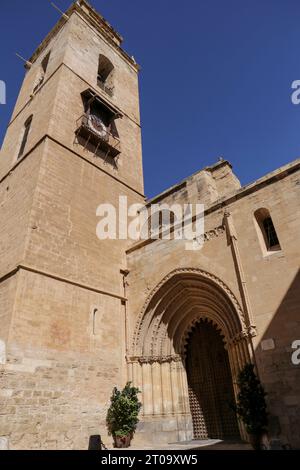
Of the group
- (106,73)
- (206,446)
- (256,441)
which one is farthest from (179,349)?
(106,73)

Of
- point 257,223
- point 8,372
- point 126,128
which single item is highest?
point 126,128

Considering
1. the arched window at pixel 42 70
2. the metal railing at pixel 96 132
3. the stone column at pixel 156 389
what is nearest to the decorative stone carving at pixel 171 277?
the stone column at pixel 156 389

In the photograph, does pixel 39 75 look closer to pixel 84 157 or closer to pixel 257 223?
pixel 84 157

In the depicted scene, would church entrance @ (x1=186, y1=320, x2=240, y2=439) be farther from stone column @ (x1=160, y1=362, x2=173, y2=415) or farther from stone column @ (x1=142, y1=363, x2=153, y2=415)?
stone column @ (x1=142, y1=363, x2=153, y2=415)

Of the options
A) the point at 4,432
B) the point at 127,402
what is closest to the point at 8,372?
the point at 4,432

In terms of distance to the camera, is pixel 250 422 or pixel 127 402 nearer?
pixel 250 422

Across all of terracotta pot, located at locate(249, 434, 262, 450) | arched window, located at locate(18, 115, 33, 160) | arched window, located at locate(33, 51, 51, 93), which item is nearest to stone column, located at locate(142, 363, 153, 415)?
terracotta pot, located at locate(249, 434, 262, 450)

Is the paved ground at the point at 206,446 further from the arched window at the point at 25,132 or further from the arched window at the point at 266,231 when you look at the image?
the arched window at the point at 25,132

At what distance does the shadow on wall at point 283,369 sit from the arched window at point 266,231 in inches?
47.5

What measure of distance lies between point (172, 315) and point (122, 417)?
10.4ft

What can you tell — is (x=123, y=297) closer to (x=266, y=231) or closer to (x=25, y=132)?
(x=266, y=231)

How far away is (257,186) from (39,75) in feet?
42.9

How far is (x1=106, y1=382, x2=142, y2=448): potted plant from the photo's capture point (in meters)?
8.47
